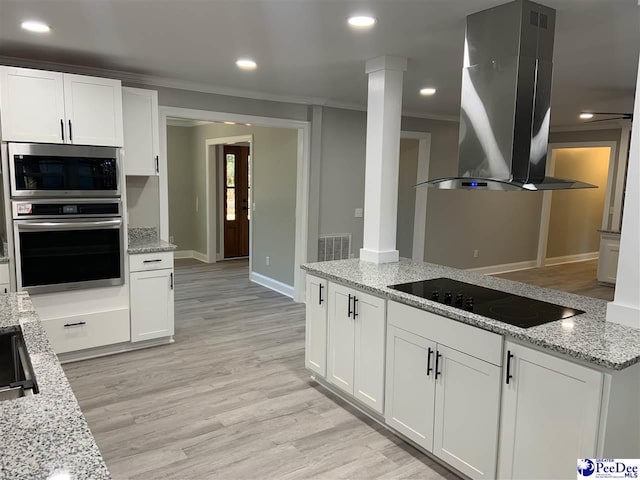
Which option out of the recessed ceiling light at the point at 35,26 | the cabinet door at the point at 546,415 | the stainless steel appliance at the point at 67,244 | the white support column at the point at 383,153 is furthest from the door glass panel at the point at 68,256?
the cabinet door at the point at 546,415

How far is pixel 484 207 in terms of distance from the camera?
7582 mm

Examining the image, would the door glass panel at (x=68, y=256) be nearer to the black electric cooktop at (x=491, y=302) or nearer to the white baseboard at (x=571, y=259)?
the black electric cooktop at (x=491, y=302)

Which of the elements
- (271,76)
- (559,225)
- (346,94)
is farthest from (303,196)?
(559,225)

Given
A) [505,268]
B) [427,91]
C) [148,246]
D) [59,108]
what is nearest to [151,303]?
[148,246]

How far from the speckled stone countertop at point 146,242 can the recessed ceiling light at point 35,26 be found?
173cm

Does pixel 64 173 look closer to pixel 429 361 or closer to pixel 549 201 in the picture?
pixel 429 361

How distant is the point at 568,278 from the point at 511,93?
6.22 m

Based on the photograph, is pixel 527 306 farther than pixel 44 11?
No

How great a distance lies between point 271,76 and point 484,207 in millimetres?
4622

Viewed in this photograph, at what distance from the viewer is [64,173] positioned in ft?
11.9

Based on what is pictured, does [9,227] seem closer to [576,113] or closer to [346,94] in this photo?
[346,94]

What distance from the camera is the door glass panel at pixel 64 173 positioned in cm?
346

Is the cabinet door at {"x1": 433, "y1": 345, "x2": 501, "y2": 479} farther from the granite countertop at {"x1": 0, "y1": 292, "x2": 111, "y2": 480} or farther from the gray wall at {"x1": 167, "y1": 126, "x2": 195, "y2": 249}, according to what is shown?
the gray wall at {"x1": 167, "y1": 126, "x2": 195, "y2": 249}

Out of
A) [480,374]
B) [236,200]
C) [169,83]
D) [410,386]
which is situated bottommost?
[410,386]
